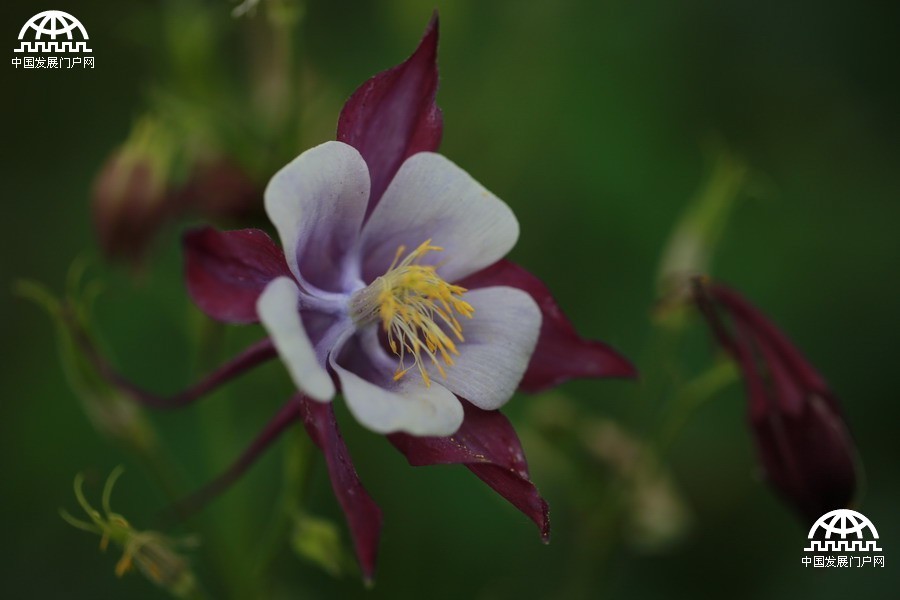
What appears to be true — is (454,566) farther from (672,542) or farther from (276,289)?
(276,289)

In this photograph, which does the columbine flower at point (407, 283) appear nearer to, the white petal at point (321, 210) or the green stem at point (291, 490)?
the white petal at point (321, 210)

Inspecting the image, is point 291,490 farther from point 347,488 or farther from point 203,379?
point 347,488

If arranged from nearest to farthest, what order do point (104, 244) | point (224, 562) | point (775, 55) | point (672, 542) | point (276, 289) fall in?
point (276, 289) → point (224, 562) → point (104, 244) → point (672, 542) → point (775, 55)

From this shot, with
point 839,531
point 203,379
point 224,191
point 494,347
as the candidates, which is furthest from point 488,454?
point 224,191

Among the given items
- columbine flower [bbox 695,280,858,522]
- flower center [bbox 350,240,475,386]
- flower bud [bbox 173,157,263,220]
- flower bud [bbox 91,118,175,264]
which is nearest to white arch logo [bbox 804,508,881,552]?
columbine flower [bbox 695,280,858,522]

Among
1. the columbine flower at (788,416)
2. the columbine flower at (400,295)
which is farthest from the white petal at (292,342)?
the columbine flower at (788,416)

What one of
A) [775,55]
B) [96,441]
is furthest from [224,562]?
[775,55]
